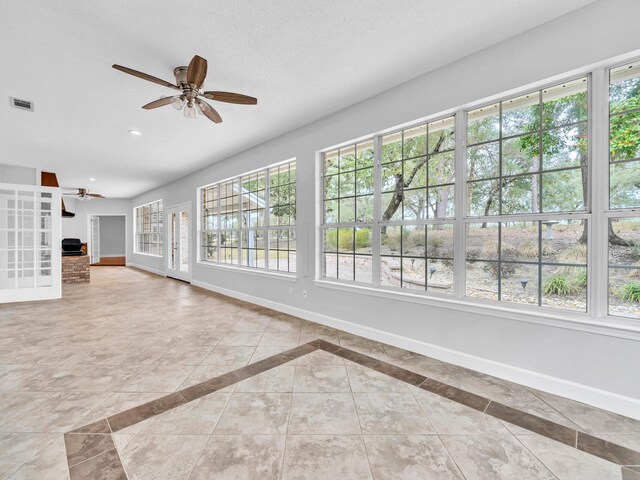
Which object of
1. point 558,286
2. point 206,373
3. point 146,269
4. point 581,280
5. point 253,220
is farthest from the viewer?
point 146,269

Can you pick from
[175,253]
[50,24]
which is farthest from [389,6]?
[175,253]

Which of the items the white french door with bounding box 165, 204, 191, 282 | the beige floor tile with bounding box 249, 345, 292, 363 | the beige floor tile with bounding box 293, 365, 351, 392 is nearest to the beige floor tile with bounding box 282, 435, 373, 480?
the beige floor tile with bounding box 293, 365, 351, 392

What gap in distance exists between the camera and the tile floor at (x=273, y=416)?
1.44 meters

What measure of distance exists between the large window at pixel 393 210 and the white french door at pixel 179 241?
16.0ft

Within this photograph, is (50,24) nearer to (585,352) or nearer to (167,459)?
(167,459)

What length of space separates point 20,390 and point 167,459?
1.65 metres

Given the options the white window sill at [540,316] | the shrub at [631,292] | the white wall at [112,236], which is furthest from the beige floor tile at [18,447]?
the white wall at [112,236]

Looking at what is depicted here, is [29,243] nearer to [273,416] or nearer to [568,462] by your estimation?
[273,416]

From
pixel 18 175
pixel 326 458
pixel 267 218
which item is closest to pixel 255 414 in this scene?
pixel 326 458

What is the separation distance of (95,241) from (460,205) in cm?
1430

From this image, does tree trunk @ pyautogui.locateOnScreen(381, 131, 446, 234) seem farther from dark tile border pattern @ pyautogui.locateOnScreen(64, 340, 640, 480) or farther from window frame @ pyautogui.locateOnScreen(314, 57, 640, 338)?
dark tile border pattern @ pyautogui.locateOnScreen(64, 340, 640, 480)

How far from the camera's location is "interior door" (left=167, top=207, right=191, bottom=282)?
7.27m

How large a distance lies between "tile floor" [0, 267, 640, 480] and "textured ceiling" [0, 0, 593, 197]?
9.11 feet

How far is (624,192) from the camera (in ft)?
6.18
